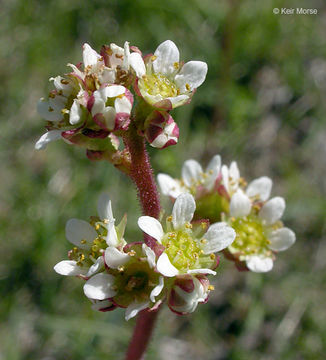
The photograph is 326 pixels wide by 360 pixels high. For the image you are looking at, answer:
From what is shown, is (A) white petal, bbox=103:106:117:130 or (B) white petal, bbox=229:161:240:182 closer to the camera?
(A) white petal, bbox=103:106:117:130

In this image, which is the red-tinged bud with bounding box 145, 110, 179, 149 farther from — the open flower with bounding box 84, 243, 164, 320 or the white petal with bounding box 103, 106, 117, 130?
the open flower with bounding box 84, 243, 164, 320

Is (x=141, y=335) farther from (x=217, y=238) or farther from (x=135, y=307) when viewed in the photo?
(x=217, y=238)

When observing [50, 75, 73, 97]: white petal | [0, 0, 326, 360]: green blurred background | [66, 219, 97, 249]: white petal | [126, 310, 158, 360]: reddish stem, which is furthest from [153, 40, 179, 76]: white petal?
[0, 0, 326, 360]: green blurred background

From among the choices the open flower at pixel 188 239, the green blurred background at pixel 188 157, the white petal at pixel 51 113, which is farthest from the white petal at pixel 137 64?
the green blurred background at pixel 188 157

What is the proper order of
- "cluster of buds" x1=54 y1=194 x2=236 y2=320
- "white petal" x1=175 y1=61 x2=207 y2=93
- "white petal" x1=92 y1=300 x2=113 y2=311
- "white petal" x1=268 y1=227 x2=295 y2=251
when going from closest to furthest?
"cluster of buds" x1=54 y1=194 x2=236 y2=320 → "white petal" x1=92 y1=300 x2=113 y2=311 → "white petal" x1=175 y1=61 x2=207 y2=93 → "white petal" x1=268 y1=227 x2=295 y2=251

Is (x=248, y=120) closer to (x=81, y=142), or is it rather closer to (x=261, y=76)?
(x=261, y=76)

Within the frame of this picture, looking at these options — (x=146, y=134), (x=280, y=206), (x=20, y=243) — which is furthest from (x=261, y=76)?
(x=146, y=134)

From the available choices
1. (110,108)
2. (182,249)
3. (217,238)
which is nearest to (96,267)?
(182,249)

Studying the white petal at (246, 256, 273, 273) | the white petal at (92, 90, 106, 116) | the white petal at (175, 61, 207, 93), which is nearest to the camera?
the white petal at (92, 90, 106, 116)
